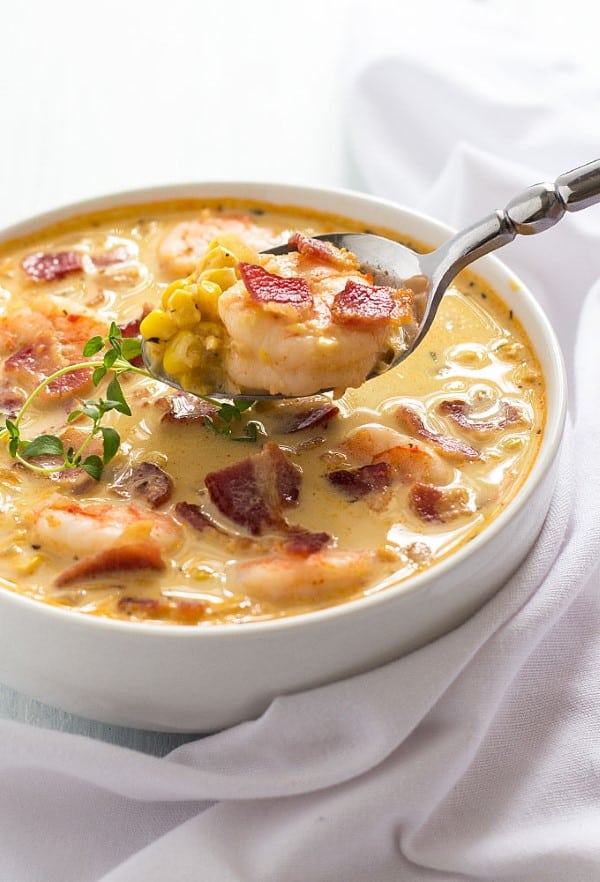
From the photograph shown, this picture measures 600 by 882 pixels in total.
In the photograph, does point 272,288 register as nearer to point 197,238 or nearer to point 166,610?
point 166,610

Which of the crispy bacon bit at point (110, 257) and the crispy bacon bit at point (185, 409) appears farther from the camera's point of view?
the crispy bacon bit at point (110, 257)

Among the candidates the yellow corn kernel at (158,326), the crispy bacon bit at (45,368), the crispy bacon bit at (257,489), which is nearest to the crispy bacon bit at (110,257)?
the crispy bacon bit at (45,368)

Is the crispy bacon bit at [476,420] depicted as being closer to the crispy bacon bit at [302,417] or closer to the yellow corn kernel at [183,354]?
the crispy bacon bit at [302,417]

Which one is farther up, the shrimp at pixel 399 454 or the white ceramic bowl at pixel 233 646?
the shrimp at pixel 399 454

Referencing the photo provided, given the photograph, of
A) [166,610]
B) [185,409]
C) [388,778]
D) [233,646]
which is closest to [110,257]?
[185,409]

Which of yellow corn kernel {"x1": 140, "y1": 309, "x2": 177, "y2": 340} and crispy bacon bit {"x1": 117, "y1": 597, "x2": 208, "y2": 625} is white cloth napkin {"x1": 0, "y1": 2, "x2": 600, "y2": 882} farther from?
yellow corn kernel {"x1": 140, "y1": 309, "x2": 177, "y2": 340}

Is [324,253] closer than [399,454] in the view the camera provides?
No
